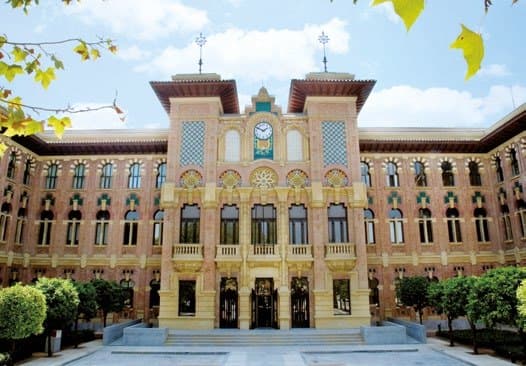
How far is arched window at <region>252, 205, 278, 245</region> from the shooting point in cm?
2509

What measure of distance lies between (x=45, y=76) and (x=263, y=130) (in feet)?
75.0

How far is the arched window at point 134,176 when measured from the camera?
29.0 m

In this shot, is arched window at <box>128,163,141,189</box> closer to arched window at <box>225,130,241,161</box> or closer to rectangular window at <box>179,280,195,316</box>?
arched window at <box>225,130,241,161</box>

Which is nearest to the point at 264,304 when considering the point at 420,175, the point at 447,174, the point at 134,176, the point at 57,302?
the point at 57,302

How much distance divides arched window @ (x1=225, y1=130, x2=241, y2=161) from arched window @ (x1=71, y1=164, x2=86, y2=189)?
11.3 meters

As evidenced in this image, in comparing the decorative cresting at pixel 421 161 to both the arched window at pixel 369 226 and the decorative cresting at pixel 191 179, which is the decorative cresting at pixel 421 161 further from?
the decorative cresting at pixel 191 179

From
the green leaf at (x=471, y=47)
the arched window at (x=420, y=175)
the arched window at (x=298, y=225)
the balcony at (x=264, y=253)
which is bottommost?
the green leaf at (x=471, y=47)

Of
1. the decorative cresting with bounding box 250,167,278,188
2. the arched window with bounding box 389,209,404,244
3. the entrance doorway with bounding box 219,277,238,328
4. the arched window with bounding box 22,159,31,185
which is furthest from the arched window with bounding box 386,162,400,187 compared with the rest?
the arched window with bounding box 22,159,31,185

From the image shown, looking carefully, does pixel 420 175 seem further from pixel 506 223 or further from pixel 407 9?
pixel 407 9

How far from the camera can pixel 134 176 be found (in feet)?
95.8

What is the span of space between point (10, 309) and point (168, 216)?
10.8 m

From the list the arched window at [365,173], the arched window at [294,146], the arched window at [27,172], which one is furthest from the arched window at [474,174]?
the arched window at [27,172]

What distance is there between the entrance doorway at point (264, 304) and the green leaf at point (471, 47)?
23.5 metres

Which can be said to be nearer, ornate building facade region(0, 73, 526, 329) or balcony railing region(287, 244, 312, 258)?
ornate building facade region(0, 73, 526, 329)
